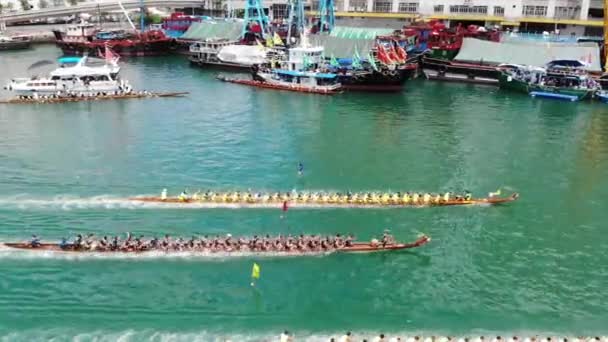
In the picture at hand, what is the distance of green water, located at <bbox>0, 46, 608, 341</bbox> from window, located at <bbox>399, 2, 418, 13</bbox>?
191ft

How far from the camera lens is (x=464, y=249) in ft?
146

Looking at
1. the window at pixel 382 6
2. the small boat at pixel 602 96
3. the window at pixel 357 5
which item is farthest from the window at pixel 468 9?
the small boat at pixel 602 96

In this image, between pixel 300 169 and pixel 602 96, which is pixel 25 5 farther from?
pixel 602 96

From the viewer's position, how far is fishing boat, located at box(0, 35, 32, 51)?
141 meters

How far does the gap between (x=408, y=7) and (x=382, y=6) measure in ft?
19.6

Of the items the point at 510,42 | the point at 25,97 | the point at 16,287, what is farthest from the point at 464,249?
the point at 510,42

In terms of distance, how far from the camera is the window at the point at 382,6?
461 ft

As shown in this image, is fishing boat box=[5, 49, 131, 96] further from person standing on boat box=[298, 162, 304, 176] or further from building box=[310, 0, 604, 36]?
building box=[310, 0, 604, 36]

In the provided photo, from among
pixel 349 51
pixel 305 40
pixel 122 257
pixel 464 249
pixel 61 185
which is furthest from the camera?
pixel 349 51

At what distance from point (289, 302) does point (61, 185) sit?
27219 millimetres

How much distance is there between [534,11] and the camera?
5039 inches

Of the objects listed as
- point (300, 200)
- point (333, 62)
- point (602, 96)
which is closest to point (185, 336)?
point (300, 200)

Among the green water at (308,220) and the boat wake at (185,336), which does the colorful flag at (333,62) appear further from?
the boat wake at (185,336)

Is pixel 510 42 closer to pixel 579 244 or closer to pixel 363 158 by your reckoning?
pixel 363 158
